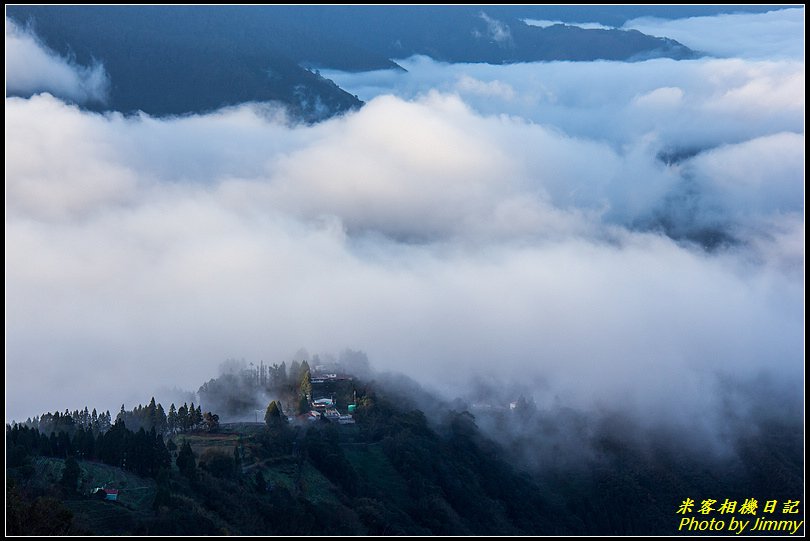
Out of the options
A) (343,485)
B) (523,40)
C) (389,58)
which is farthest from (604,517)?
(523,40)

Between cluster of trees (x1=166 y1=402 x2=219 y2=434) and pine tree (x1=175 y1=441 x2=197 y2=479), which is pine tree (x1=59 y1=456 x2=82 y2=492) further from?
cluster of trees (x1=166 y1=402 x2=219 y2=434)

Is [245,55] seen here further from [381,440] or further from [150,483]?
[150,483]

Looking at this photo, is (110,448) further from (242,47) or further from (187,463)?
(242,47)

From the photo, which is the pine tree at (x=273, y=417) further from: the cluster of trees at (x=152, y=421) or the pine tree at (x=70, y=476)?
the pine tree at (x=70, y=476)

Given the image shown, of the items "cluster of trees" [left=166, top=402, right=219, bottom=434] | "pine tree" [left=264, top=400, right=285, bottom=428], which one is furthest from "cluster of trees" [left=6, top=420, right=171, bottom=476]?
"pine tree" [left=264, top=400, right=285, bottom=428]

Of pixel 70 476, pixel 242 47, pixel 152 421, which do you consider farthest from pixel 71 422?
pixel 242 47

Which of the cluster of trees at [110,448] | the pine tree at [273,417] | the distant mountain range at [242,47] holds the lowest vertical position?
the cluster of trees at [110,448]

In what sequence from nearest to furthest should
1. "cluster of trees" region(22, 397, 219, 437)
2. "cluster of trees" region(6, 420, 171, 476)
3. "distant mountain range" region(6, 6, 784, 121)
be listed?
"cluster of trees" region(6, 420, 171, 476) < "cluster of trees" region(22, 397, 219, 437) < "distant mountain range" region(6, 6, 784, 121)

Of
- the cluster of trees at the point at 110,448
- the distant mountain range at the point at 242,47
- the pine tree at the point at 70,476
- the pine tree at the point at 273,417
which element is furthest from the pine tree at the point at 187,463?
the distant mountain range at the point at 242,47
